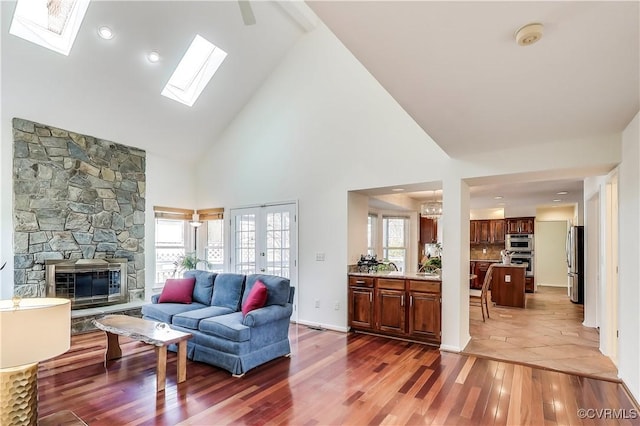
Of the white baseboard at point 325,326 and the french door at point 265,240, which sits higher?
the french door at point 265,240

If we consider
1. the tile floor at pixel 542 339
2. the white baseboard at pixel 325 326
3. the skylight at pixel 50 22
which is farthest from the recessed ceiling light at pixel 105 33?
the tile floor at pixel 542 339

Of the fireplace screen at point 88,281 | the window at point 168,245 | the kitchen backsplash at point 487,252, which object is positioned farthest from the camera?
the kitchen backsplash at point 487,252

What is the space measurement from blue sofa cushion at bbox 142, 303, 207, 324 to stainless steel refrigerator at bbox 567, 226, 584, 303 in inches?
283

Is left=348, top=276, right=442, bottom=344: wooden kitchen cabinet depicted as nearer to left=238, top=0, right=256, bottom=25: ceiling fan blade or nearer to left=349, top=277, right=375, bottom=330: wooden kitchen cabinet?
left=349, top=277, right=375, bottom=330: wooden kitchen cabinet

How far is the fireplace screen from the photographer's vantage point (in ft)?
16.5

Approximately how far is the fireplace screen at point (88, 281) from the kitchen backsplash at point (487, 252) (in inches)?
347

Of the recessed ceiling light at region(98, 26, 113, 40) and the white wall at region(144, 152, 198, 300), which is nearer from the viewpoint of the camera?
the recessed ceiling light at region(98, 26, 113, 40)

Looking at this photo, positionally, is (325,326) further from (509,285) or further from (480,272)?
(480,272)

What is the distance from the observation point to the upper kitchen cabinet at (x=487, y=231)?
31.6ft

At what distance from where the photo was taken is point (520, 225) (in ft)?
30.4

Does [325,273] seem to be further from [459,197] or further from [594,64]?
[594,64]

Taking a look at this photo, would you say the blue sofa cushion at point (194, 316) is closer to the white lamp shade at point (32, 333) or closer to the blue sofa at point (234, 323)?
the blue sofa at point (234, 323)

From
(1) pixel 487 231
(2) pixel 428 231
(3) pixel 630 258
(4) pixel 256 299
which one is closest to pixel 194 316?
(4) pixel 256 299

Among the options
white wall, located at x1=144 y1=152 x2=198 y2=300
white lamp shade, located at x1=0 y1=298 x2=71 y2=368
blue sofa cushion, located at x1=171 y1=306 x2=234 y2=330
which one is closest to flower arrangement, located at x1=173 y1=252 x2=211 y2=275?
white wall, located at x1=144 y1=152 x2=198 y2=300
